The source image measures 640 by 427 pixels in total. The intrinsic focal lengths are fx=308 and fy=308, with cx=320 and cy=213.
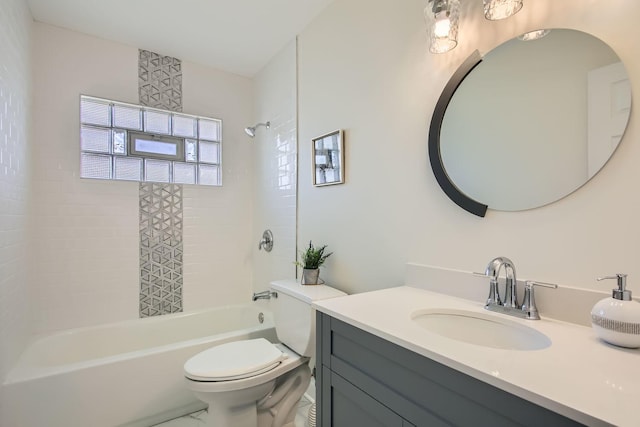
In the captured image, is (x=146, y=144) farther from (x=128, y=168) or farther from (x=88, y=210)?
(x=88, y=210)

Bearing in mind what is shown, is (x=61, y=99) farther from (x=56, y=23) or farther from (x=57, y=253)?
(x=57, y=253)

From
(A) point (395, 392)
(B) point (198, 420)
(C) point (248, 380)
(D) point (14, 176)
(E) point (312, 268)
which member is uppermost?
(D) point (14, 176)

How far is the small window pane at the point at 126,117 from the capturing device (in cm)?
233

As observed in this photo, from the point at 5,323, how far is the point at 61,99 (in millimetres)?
1497

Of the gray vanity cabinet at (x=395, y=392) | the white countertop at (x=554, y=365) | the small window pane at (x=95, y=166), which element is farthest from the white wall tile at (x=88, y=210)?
the white countertop at (x=554, y=365)

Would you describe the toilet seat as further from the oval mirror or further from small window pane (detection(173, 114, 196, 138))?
small window pane (detection(173, 114, 196, 138))

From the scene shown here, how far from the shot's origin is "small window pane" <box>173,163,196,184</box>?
2562mm

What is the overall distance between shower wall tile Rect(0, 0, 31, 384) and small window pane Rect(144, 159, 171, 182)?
0.69 m

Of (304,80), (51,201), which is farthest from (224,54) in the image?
(51,201)

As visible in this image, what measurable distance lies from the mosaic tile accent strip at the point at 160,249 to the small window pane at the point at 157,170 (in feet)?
0.18

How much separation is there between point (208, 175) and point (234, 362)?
5.60 feet

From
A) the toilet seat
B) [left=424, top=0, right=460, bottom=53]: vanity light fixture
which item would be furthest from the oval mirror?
the toilet seat

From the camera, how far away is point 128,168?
7.80ft

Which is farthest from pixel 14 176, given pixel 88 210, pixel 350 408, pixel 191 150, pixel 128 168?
pixel 350 408
